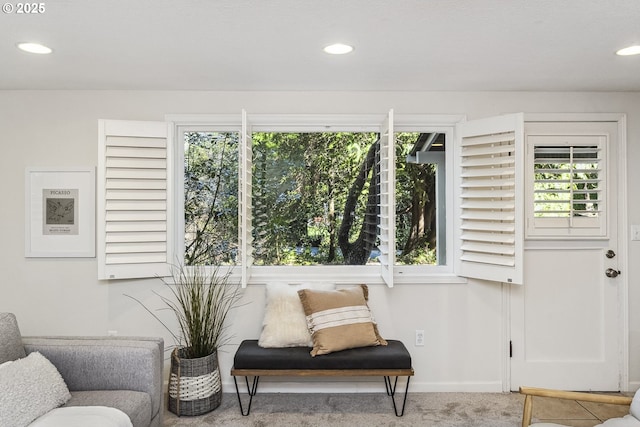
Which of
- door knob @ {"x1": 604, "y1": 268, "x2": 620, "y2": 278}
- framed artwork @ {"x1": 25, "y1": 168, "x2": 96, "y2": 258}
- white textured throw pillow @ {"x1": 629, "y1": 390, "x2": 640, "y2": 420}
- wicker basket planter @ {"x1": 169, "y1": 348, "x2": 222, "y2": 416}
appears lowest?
wicker basket planter @ {"x1": 169, "y1": 348, "x2": 222, "y2": 416}

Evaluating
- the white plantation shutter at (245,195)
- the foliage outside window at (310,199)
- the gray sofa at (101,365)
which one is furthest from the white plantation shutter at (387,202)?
the gray sofa at (101,365)

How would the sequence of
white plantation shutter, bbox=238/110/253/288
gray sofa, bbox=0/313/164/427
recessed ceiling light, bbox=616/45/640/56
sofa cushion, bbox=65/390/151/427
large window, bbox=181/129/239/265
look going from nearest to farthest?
sofa cushion, bbox=65/390/151/427, gray sofa, bbox=0/313/164/427, recessed ceiling light, bbox=616/45/640/56, white plantation shutter, bbox=238/110/253/288, large window, bbox=181/129/239/265

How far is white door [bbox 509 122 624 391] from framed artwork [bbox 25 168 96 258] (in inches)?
135

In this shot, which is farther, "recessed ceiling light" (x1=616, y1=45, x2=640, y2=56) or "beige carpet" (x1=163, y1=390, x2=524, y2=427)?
"beige carpet" (x1=163, y1=390, x2=524, y2=427)

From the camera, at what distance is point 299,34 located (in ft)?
7.37

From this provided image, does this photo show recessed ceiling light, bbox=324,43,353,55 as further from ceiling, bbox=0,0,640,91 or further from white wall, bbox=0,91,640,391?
white wall, bbox=0,91,640,391

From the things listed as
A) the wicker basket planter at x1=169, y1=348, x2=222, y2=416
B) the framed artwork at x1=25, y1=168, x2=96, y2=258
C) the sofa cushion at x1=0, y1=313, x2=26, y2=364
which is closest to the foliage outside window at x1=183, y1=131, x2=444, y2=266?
the framed artwork at x1=25, y1=168, x2=96, y2=258

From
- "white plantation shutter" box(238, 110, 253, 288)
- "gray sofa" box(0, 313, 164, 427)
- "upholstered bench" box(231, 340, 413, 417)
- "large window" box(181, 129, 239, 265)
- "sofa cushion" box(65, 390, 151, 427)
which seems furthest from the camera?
"large window" box(181, 129, 239, 265)

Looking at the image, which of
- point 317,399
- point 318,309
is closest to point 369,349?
point 318,309

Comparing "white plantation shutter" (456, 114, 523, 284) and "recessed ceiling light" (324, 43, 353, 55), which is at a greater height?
"recessed ceiling light" (324, 43, 353, 55)

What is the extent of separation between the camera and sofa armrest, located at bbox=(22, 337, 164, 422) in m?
2.35

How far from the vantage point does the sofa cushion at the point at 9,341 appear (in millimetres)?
2191

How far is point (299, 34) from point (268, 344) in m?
2.06

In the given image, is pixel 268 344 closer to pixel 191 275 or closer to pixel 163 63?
pixel 191 275
